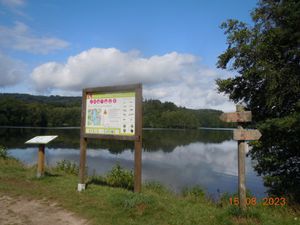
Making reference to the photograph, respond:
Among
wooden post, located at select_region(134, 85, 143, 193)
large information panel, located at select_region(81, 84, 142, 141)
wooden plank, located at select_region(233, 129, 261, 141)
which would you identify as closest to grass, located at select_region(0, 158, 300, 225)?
wooden post, located at select_region(134, 85, 143, 193)

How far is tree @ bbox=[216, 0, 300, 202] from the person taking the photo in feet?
27.7

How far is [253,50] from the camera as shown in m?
9.16

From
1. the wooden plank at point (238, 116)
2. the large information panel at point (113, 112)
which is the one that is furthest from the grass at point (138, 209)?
the wooden plank at point (238, 116)

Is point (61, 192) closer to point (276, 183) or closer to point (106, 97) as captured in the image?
point (106, 97)

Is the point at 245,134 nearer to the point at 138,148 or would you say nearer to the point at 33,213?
the point at 138,148

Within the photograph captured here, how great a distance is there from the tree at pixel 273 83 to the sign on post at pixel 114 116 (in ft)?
14.0

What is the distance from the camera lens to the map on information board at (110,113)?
6.41 metres

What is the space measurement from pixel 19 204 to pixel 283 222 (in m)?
4.93

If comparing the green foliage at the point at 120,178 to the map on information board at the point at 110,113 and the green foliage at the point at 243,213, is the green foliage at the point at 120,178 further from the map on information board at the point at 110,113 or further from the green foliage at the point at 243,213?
the green foliage at the point at 243,213

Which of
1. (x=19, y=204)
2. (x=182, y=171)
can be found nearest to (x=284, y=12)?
(x=19, y=204)

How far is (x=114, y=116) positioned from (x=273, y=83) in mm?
4921

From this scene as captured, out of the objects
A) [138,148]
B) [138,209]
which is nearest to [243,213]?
[138,209]

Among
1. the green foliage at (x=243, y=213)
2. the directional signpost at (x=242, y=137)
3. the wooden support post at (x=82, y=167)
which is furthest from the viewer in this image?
the wooden support post at (x=82, y=167)

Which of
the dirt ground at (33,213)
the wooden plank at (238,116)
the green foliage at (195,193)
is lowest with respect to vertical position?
the green foliage at (195,193)
